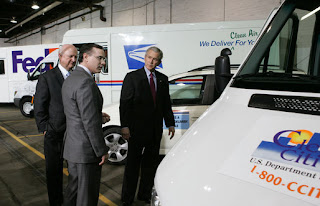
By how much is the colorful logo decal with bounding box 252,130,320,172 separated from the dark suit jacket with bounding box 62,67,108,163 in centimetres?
132

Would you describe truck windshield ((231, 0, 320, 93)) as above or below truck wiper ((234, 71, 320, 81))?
above

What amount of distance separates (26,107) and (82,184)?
933 centimetres

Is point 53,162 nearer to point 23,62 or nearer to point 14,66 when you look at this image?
point 23,62

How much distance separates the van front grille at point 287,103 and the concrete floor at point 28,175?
229 centimetres

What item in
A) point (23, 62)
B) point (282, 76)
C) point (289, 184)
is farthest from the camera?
point (23, 62)

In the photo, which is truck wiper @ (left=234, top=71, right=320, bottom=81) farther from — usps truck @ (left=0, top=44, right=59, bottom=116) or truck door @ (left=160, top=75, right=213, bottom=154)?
usps truck @ (left=0, top=44, right=59, bottom=116)

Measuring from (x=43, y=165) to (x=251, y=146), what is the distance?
455 centimetres

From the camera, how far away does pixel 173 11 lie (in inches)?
439

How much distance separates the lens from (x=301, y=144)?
4.10 ft

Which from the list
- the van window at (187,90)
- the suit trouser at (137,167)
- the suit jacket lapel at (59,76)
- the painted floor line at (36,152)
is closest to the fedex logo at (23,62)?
the painted floor line at (36,152)

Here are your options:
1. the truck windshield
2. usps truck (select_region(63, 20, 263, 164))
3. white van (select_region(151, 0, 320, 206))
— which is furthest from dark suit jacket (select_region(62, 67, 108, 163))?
usps truck (select_region(63, 20, 263, 164))

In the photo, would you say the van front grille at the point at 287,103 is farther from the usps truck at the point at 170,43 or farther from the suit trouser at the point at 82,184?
the usps truck at the point at 170,43

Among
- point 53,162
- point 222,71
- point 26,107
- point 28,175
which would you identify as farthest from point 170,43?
point 26,107

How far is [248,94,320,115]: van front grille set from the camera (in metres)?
1.41
